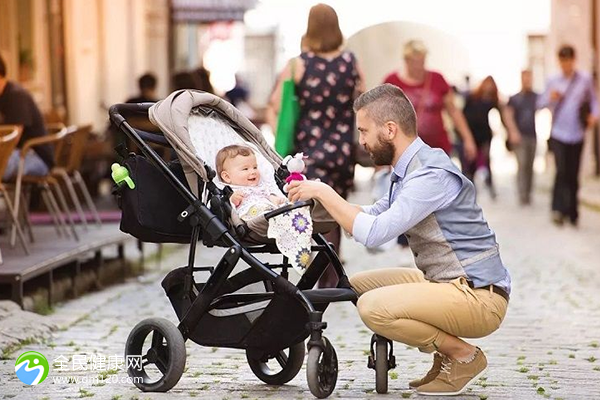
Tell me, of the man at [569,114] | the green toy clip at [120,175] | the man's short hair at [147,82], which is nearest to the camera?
the green toy clip at [120,175]

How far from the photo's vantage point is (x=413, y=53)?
12.2 metres

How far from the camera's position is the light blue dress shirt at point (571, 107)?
16.0 meters

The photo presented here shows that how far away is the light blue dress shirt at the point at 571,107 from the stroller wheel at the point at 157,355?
9725 millimetres

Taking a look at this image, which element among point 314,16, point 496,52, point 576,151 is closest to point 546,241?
point 576,151

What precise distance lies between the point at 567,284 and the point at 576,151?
516 centimetres

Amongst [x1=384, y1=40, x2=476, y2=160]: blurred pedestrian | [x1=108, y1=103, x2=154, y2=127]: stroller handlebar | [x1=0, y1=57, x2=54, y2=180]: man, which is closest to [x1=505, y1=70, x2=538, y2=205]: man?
[x1=384, y1=40, x2=476, y2=160]: blurred pedestrian

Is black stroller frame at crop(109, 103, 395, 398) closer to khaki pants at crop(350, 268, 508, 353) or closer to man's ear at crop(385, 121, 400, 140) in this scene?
khaki pants at crop(350, 268, 508, 353)

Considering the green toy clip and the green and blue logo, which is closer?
the green toy clip

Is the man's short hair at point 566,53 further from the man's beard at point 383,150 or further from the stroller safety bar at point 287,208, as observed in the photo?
the stroller safety bar at point 287,208

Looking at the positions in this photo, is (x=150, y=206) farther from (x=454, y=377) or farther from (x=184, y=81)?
(x=184, y=81)

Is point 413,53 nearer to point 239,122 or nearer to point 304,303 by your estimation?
point 239,122

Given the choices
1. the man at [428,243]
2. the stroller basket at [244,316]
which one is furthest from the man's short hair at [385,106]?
the stroller basket at [244,316]

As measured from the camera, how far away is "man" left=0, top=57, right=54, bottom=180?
11.6m

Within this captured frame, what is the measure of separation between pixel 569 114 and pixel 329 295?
990 centimetres
